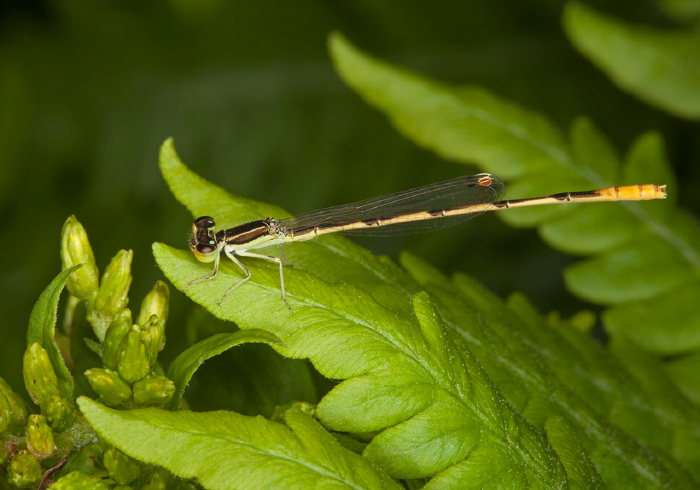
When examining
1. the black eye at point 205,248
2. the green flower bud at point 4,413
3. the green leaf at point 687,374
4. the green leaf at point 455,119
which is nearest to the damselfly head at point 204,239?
the black eye at point 205,248

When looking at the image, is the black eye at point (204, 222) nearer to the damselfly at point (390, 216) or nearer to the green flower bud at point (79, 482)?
the damselfly at point (390, 216)

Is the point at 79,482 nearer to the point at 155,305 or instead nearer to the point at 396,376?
the point at 155,305

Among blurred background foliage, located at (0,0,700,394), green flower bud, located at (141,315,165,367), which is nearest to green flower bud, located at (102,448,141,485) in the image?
green flower bud, located at (141,315,165,367)

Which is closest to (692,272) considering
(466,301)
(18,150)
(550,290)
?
(466,301)

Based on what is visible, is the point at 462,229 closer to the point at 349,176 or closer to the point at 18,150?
the point at 349,176

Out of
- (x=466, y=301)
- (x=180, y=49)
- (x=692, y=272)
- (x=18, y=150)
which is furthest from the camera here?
(x=180, y=49)

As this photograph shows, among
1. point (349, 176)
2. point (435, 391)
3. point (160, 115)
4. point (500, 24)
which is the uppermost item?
point (500, 24)
